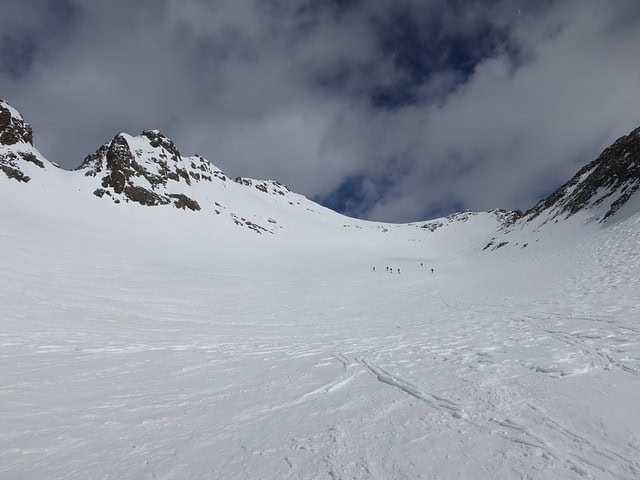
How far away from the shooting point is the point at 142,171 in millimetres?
64750

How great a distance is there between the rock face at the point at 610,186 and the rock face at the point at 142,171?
63.1m

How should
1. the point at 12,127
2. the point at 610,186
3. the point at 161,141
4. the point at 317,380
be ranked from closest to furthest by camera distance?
1. the point at 317,380
2. the point at 610,186
3. the point at 12,127
4. the point at 161,141

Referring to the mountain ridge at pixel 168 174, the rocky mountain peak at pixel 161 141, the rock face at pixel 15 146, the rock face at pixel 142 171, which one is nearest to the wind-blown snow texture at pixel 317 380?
the mountain ridge at pixel 168 174

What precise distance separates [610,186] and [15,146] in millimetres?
75799

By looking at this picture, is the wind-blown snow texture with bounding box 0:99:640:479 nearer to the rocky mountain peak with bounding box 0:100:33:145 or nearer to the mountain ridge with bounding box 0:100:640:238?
the mountain ridge with bounding box 0:100:640:238

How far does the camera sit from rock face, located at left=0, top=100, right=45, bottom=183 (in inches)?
1665

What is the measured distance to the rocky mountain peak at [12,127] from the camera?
45.5m

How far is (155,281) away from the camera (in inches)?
814

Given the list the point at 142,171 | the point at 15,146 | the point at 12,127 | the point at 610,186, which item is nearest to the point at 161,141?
the point at 142,171

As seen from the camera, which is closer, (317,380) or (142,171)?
(317,380)

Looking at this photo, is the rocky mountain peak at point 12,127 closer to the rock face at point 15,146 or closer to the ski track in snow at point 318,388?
the rock face at point 15,146

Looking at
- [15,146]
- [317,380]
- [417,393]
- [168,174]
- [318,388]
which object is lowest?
[417,393]

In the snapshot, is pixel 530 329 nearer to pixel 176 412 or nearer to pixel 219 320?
pixel 176 412

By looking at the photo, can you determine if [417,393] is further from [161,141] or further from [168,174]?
[161,141]
